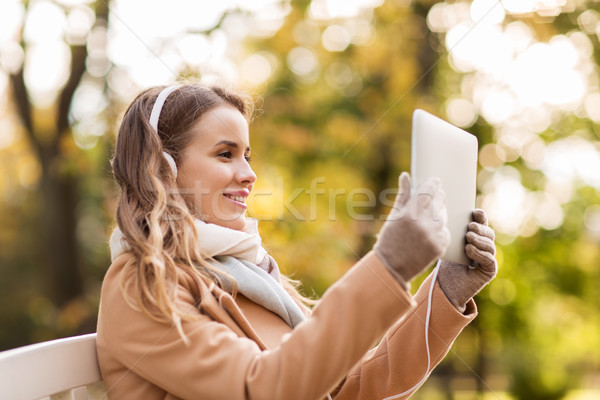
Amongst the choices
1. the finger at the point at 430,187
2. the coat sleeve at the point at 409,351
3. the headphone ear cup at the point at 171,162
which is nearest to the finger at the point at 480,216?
the coat sleeve at the point at 409,351

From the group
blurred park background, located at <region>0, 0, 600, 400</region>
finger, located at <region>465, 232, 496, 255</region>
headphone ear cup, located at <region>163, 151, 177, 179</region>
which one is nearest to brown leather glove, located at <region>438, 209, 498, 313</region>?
finger, located at <region>465, 232, 496, 255</region>

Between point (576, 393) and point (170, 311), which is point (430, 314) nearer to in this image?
point (170, 311)

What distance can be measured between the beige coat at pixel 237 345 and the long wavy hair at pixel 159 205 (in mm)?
41

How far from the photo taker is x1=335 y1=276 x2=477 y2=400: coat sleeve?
1.59m

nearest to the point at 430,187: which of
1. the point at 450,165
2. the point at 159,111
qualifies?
the point at 450,165

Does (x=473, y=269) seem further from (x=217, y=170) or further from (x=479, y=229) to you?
(x=217, y=170)

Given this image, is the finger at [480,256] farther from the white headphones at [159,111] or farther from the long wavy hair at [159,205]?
the white headphones at [159,111]

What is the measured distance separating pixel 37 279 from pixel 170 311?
12.1 m

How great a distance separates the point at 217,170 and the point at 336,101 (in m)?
4.71

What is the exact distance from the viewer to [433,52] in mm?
5656

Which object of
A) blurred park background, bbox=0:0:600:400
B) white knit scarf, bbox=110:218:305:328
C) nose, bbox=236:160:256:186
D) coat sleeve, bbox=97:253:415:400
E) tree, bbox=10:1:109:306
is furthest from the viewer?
tree, bbox=10:1:109:306

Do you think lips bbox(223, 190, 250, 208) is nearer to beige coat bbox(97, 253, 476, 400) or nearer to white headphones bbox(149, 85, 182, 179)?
white headphones bbox(149, 85, 182, 179)

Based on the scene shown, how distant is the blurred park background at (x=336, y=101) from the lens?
4.66m

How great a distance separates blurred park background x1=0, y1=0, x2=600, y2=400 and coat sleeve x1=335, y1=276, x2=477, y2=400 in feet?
6.47
